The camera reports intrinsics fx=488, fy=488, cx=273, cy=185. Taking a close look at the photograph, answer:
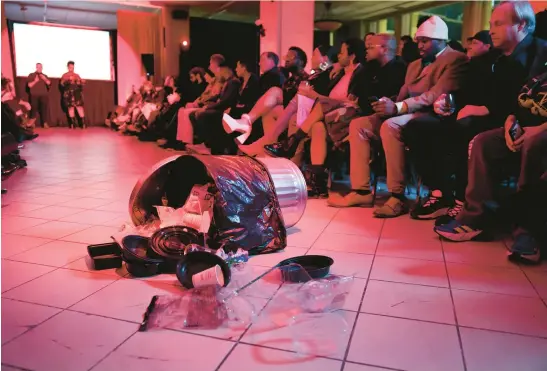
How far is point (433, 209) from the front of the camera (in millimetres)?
2914

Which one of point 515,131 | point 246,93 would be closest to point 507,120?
point 515,131

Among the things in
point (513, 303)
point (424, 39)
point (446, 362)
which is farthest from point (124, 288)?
point (424, 39)

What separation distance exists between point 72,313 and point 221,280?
0.49 metres

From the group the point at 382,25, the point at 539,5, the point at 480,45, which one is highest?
the point at 382,25

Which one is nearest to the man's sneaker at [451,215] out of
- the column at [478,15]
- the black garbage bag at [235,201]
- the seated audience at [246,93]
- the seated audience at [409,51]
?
the black garbage bag at [235,201]

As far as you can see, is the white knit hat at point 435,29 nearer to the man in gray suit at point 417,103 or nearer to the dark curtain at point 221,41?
the man in gray suit at point 417,103

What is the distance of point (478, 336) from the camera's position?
1449 mm

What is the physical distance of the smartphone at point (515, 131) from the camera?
223 centimetres

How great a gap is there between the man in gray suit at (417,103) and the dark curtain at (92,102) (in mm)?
9936

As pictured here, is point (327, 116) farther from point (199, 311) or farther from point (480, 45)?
point (199, 311)

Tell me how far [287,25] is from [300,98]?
313cm

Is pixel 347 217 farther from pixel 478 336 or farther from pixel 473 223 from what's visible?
pixel 478 336

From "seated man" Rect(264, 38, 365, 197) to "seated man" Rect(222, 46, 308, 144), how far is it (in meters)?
0.44

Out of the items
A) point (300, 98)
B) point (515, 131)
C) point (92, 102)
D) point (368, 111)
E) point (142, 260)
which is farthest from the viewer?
point (92, 102)
